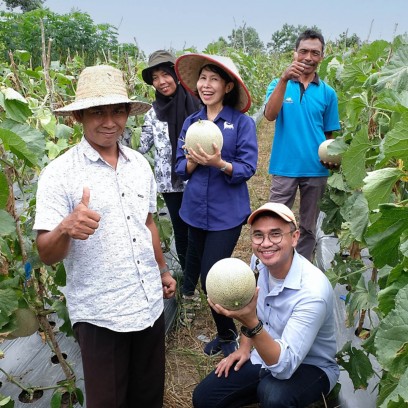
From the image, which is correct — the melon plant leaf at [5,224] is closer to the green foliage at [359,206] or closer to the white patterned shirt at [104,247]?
the green foliage at [359,206]

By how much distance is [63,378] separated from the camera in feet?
8.21

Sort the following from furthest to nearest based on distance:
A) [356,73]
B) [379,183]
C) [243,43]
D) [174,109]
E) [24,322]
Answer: [243,43], [174,109], [356,73], [24,322], [379,183]

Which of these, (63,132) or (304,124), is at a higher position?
(304,124)

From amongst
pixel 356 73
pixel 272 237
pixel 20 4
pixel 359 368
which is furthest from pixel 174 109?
pixel 20 4

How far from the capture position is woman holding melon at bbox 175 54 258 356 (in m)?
2.69

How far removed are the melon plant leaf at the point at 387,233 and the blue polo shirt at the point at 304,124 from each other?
1954 millimetres

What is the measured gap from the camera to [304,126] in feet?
11.2

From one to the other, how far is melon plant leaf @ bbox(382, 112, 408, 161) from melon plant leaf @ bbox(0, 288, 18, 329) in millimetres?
1369

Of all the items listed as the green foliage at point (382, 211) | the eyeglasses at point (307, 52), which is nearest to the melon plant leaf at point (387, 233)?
the green foliage at point (382, 211)

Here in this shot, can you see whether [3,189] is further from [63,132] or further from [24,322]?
[63,132]

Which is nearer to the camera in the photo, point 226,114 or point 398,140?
point 398,140

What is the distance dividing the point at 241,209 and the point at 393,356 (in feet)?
5.54

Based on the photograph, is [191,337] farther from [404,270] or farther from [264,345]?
[404,270]

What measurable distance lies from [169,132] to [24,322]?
1578mm
